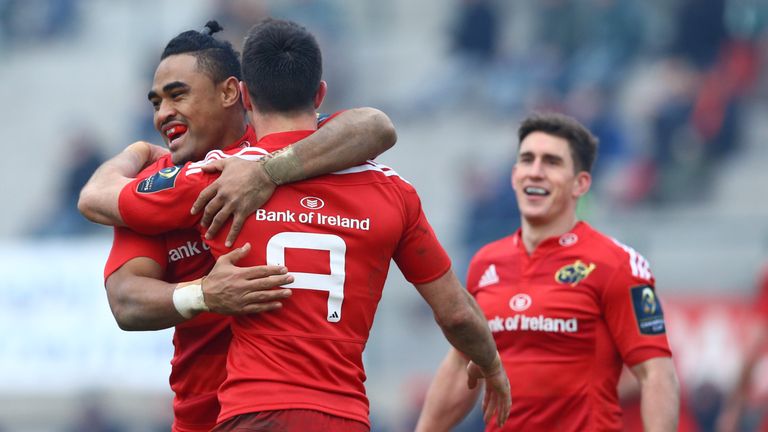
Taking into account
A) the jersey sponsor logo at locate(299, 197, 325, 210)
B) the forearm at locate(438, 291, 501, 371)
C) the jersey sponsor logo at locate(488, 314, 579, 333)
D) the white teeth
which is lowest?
the forearm at locate(438, 291, 501, 371)

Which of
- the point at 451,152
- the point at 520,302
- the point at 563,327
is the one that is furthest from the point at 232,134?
the point at 451,152

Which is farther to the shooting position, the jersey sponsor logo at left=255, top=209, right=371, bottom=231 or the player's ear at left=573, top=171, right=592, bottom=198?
the player's ear at left=573, top=171, right=592, bottom=198

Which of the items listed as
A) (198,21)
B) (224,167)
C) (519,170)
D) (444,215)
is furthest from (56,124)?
(224,167)

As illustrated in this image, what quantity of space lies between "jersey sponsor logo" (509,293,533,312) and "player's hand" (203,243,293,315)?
6.49ft

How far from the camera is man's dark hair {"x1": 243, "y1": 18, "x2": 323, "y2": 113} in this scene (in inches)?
180

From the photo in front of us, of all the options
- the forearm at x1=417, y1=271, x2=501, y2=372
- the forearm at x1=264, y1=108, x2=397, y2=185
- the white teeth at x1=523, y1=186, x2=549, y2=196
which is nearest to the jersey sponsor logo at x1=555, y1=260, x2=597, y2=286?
the white teeth at x1=523, y1=186, x2=549, y2=196

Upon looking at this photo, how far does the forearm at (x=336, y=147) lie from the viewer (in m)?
4.54

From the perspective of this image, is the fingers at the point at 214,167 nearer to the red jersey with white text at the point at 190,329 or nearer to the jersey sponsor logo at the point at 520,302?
the red jersey with white text at the point at 190,329

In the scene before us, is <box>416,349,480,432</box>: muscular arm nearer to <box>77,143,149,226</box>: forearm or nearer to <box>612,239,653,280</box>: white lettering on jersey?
<box>612,239,653,280</box>: white lettering on jersey

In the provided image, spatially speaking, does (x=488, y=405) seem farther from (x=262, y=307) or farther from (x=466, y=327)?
(x=262, y=307)

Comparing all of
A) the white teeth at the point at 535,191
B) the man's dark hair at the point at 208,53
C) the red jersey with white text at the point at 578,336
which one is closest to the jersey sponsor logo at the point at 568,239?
the red jersey with white text at the point at 578,336

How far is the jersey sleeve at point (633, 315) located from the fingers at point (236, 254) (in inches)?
85.3

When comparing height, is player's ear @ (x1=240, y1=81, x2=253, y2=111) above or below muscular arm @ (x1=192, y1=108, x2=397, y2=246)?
above

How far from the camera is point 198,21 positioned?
736 inches
